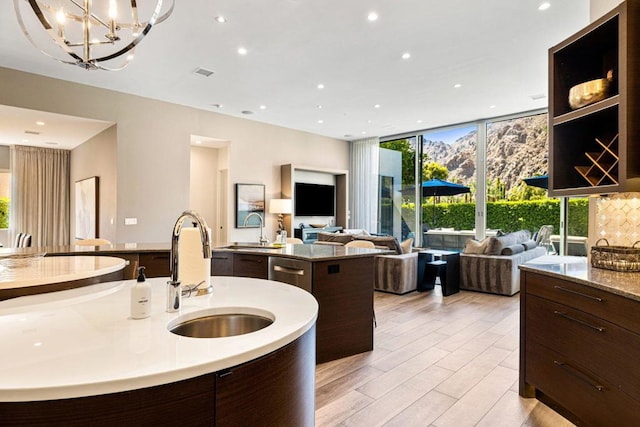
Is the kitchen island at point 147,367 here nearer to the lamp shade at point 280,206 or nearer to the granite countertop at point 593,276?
the granite countertop at point 593,276

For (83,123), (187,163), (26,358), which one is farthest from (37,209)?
(26,358)

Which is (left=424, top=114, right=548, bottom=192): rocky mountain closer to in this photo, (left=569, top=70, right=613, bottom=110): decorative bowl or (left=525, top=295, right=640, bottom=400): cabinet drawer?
(left=569, top=70, right=613, bottom=110): decorative bowl

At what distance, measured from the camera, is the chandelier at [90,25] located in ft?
7.22

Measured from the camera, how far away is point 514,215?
7.10 metres

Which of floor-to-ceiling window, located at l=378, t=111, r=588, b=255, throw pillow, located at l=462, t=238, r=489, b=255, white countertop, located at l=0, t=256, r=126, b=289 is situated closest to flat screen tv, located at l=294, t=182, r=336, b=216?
floor-to-ceiling window, located at l=378, t=111, r=588, b=255

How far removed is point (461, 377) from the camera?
2.64 meters

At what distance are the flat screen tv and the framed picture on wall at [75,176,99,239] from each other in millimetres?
3999

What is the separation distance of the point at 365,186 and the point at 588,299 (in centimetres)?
750

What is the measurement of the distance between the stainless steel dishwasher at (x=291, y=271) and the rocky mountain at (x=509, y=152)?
A: 5.75 m

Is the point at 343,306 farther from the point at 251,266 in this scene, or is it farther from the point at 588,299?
the point at 588,299

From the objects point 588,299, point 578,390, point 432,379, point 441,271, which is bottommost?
point 432,379

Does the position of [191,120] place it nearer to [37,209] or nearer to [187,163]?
[187,163]

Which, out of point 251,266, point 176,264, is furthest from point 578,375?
point 251,266

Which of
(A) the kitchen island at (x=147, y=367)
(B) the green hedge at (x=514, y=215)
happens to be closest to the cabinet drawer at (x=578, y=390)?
(A) the kitchen island at (x=147, y=367)
